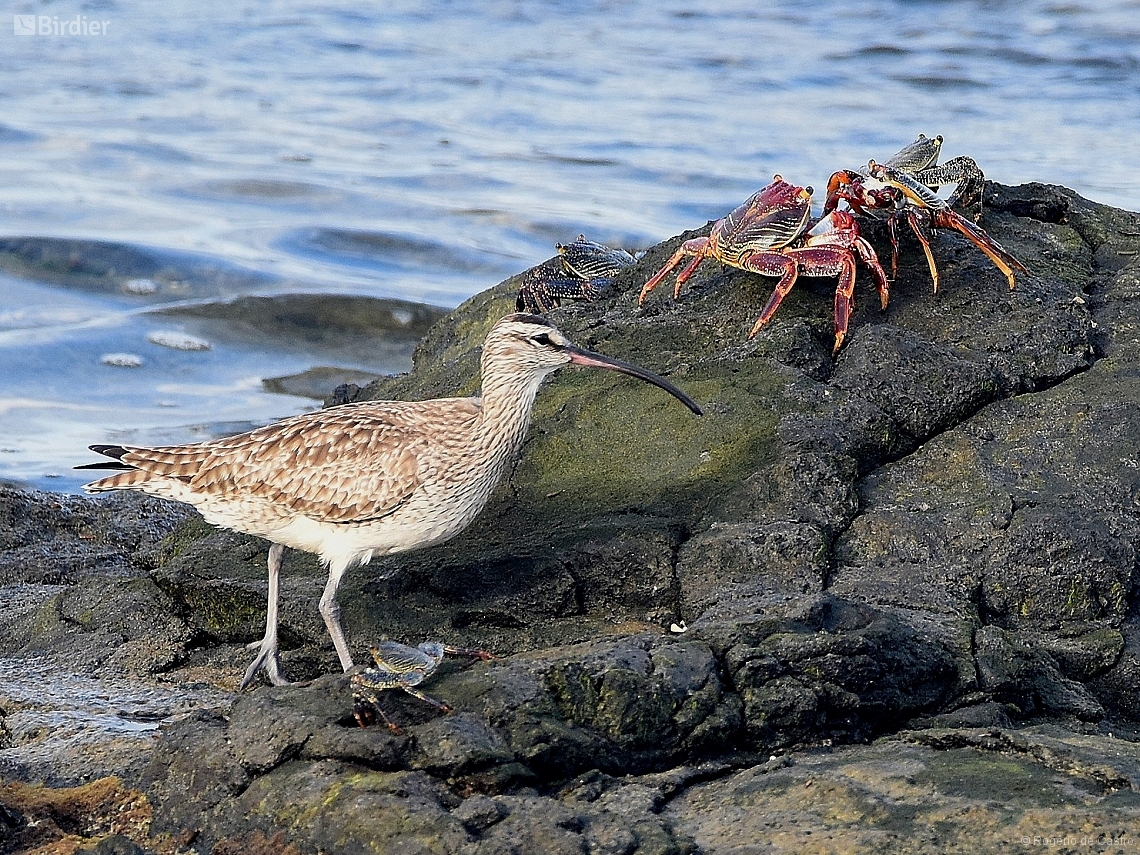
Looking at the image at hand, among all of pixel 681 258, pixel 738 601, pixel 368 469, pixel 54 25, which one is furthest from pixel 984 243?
pixel 54 25

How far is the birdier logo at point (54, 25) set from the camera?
26.5 m

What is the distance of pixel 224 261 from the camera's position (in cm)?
1527

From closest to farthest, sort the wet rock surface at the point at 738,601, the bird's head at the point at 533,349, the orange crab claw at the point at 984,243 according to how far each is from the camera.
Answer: the wet rock surface at the point at 738,601
the bird's head at the point at 533,349
the orange crab claw at the point at 984,243

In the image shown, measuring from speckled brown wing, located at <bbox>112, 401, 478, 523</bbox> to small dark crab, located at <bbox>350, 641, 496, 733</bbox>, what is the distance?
4.27 ft

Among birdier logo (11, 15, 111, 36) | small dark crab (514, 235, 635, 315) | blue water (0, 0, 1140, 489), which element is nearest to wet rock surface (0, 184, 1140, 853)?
small dark crab (514, 235, 635, 315)

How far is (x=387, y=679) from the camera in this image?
4.59 meters

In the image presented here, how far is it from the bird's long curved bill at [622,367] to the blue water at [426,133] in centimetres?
535

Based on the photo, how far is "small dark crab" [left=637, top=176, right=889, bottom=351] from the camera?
23.2ft

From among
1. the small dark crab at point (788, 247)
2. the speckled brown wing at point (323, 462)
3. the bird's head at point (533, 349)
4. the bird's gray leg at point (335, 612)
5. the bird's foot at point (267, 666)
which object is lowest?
the bird's foot at point (267, 666)

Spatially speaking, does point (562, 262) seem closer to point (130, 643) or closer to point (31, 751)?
point (130, 643)

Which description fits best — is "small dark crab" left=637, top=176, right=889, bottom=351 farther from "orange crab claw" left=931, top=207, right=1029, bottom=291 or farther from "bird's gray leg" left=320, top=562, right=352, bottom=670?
"bird's gray leg" left=320, top=562, right=352, bottom=670

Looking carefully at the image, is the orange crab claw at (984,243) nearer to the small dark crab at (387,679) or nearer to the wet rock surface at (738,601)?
the wet rock surface at (738,601)

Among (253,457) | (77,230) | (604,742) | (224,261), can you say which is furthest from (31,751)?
(77,230)

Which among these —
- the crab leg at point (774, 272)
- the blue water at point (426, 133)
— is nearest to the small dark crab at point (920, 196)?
the crab leg at point (774, 272)
